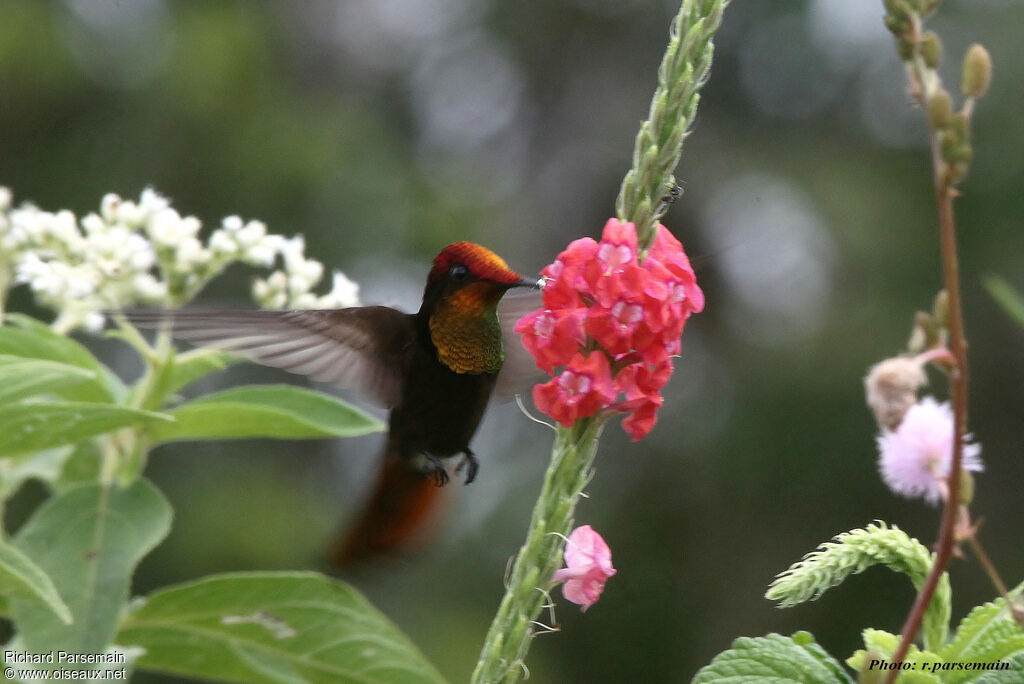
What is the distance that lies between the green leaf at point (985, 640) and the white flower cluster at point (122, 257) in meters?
1.28

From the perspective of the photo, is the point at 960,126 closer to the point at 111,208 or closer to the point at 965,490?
the point at 965,490

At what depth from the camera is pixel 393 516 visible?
6.60 feet

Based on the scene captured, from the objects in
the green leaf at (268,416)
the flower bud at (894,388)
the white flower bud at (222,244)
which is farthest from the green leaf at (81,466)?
the flower bud at (894,388)

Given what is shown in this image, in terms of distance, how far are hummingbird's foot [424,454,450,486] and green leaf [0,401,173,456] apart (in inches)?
26.7

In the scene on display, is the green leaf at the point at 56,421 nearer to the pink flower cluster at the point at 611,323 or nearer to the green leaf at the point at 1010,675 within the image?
the pink flower cluster at the point at 611,323

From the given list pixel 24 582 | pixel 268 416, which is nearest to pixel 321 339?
pixel 268 416

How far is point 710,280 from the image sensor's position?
6.31 meters

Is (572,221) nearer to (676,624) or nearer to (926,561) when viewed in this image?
(676,624)

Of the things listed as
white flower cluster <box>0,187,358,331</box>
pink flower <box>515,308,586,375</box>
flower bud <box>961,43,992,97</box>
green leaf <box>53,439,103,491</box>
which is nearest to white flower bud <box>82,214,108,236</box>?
white flower cluster <box>0,187,358,331</box>

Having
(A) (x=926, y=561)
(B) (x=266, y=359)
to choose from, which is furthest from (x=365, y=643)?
(A) (x=926, y=561)

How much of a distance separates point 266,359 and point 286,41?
581 cm

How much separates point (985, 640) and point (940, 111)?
1.73 feet

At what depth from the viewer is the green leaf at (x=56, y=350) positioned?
1609 mm

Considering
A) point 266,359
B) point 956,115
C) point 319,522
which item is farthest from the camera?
point 319,522
